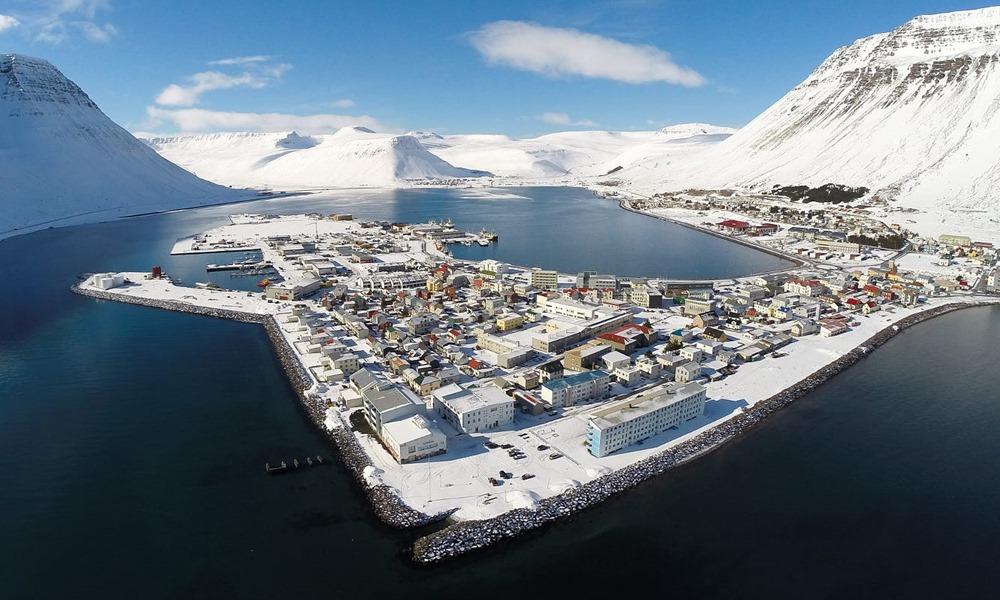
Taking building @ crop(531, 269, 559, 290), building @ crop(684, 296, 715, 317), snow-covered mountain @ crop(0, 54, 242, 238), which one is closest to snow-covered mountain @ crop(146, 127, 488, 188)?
snow-covered mountain @ crop(0, 54, 242, 238)

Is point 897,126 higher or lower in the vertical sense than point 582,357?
higher

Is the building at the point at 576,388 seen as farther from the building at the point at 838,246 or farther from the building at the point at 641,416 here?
the building at the point at 838,246

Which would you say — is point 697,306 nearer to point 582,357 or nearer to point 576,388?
point 582,357

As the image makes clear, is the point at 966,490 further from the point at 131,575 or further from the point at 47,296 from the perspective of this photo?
the point at 47,296

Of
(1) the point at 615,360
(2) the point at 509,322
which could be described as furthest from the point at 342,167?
(1) the point at 615,360

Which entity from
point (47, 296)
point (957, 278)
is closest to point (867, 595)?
point (957, 278)
